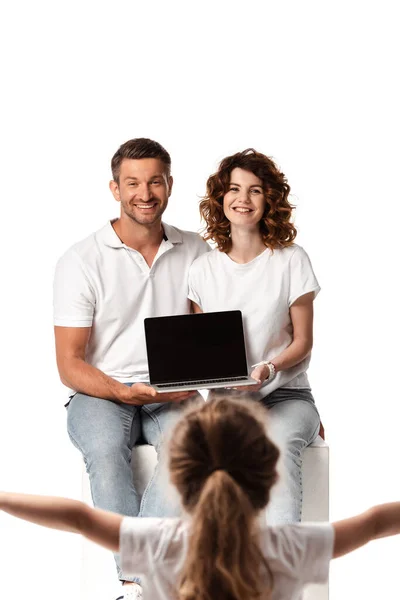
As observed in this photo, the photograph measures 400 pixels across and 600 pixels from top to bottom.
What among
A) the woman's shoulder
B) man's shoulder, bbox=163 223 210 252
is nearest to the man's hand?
the woman's shoulder

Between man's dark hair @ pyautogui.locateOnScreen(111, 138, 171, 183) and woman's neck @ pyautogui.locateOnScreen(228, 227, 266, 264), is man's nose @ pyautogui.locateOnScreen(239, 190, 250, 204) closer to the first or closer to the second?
woman's neck @ pyautogui.locateOnScreen(228, 227, 266, 264)

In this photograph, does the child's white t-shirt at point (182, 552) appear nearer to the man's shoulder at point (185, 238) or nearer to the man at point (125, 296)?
the man at point (125, 296)

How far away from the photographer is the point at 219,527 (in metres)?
2.03

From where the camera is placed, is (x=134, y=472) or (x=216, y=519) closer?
(x=216, y=519)

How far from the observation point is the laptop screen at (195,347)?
3.42m

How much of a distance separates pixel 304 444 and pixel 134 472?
55 centimetres

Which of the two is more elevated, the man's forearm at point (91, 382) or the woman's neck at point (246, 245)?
the woman's neck at point (246, 245)

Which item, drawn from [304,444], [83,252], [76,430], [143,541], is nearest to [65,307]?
[83,252]

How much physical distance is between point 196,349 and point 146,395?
0.24 meters

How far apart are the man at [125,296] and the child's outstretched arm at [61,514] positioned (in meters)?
1.24

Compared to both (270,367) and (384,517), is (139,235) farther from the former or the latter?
(384,517)

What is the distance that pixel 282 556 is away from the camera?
2.11 metres

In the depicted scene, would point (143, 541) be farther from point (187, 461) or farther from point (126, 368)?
point (126, 368)

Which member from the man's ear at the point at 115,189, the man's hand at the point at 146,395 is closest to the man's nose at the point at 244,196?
the man's ear at the point at 115,189
